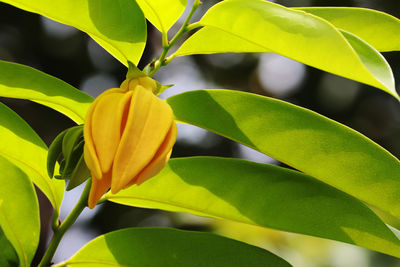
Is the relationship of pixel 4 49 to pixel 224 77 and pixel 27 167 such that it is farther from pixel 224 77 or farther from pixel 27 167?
pixel 27 167

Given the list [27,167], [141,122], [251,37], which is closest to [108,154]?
[141,122]

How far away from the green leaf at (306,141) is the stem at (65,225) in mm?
174

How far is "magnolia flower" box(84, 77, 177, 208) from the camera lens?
0.61 meters

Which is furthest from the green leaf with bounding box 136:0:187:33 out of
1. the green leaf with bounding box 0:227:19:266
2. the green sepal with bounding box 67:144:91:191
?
the green leaf with bounding box 0:227:19:266

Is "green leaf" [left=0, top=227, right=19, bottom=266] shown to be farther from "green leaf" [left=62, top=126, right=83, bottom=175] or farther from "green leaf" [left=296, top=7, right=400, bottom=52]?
"green leaf" [left=296, top=7, right=400, bottom=52]

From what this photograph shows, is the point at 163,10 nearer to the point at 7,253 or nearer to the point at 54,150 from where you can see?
the point at 54,150

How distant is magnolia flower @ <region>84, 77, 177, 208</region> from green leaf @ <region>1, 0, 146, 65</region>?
16 cm

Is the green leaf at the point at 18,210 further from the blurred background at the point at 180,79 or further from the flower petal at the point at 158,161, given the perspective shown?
the blurred background at the point at 180,79

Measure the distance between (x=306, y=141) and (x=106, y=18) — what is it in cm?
32

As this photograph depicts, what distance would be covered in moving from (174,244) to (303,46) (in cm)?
35

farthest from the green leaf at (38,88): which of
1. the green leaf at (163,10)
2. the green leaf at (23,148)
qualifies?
the green leaf at (163,10)

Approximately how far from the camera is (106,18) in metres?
0.78

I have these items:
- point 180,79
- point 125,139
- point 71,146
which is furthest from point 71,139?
point 180,79

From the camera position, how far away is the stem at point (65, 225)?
0.74 m
